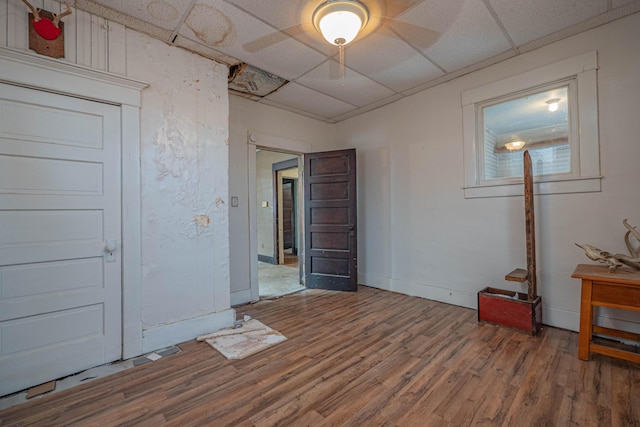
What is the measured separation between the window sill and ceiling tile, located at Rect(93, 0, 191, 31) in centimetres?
325

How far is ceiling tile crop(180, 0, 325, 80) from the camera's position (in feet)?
7.13

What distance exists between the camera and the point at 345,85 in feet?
11.3

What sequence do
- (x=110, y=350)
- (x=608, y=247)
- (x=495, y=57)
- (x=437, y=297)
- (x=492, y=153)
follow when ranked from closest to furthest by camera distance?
(x=110, y=350), (x=608, y=247), (x=495, y=57), (x=492, y=153), (x=437, y=297)

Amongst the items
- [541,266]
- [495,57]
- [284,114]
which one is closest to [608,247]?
[541,266]

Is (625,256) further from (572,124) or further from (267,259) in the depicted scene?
(267,259)

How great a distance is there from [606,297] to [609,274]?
169 mm

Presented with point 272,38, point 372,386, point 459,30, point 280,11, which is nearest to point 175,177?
point 272,38

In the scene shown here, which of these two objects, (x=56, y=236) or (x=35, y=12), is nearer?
(x=35, y=12)

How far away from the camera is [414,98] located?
3713 millimetres

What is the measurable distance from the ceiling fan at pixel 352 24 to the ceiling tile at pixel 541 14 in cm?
53

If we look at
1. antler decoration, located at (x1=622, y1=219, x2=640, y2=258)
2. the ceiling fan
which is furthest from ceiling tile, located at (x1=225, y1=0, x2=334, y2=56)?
antler decoration, located at (x1=622, y1=219, x2=640, y2=258)

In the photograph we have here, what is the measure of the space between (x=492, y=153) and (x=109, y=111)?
376 cm

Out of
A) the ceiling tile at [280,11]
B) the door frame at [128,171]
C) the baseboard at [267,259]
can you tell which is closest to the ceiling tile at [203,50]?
the door frame at [128,171]

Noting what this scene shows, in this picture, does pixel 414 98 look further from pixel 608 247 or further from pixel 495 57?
pixel 608 247
